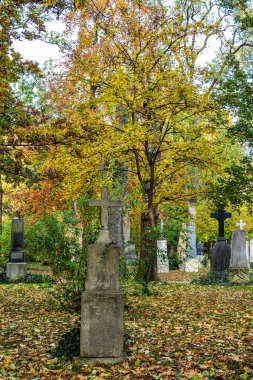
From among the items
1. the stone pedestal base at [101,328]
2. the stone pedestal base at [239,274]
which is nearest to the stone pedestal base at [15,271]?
the stone pedestal base at [239,274]

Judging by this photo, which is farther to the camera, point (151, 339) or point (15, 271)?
point (15, 271)

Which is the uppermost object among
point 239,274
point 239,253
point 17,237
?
point 17,237

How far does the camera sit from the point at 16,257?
715 inches

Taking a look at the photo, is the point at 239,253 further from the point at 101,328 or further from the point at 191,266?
the point at 101,328

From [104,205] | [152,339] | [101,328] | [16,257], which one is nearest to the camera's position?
[101,328]

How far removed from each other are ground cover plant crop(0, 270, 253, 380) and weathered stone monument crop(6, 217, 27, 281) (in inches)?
248

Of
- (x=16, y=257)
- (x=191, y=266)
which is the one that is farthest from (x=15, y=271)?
(x=191, y=266)

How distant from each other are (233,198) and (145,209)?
156 inches

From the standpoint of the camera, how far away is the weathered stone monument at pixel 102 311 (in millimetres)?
6047

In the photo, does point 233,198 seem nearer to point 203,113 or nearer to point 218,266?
point 203,113

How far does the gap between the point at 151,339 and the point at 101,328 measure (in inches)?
52.8

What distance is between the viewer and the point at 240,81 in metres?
12.0

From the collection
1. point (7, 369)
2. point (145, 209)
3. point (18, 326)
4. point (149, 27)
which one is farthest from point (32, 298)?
point (149, 27)

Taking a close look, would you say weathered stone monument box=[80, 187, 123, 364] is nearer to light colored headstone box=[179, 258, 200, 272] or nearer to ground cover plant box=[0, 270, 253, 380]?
ground cover plant box=[0, 270, 253, 380]
